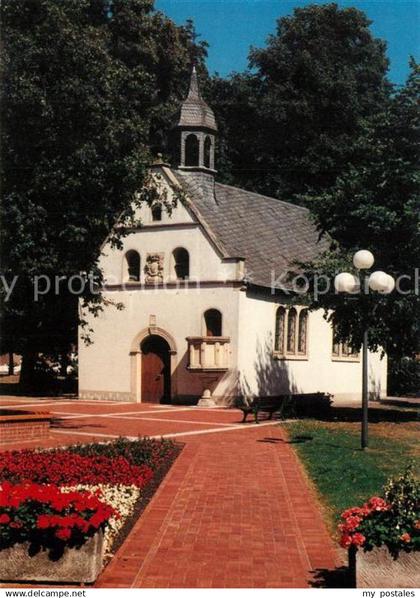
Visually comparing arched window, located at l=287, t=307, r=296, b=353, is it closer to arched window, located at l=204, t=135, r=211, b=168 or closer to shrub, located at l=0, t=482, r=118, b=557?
arched window, located at l=204, t=135, r=211, b=168

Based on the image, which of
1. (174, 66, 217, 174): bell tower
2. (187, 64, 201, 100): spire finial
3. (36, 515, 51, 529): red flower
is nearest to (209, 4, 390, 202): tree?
(187, 64, 201, 100): spire finial

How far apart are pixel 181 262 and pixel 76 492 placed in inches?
982

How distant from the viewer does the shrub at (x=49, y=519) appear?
7.11m

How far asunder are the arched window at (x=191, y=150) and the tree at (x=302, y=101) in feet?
40.5

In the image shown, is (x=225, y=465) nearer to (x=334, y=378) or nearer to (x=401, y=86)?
(x=401, y=86)

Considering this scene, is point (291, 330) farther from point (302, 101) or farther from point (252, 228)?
point (302, 101)

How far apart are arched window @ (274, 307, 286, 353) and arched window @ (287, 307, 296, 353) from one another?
1.92 feet

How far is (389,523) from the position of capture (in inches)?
274

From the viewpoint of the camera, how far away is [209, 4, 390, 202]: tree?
44531 millimetres

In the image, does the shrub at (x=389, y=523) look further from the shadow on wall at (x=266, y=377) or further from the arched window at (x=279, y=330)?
the arched window at (x=279, y=330)

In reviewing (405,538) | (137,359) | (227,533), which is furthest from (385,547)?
(137,359)

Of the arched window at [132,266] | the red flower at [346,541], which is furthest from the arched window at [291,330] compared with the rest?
the red flower at [346,541]
